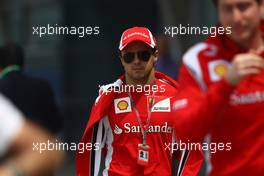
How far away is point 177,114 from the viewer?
4.15 metres

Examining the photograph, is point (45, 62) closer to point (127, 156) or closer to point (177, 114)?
point (127, 156)

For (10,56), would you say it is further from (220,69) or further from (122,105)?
(220,69)

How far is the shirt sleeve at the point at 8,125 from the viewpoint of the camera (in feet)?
12.3

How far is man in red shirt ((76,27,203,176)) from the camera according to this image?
6.35 m

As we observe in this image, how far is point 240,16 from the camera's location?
4086 millimetres

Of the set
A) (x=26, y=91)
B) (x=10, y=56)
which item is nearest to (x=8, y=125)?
(x=26, y=91)

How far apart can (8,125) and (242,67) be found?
103 cm

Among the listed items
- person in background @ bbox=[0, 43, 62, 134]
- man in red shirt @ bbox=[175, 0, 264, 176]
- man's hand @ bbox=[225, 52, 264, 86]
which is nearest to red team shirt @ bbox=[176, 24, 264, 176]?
man in red shirt @ bbox=[175, 0, 264, 176]

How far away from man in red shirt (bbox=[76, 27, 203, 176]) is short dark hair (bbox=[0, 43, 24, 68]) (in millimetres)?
1356

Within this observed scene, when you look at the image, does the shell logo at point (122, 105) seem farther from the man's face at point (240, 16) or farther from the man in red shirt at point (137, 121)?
the man's face at point (240, 16)

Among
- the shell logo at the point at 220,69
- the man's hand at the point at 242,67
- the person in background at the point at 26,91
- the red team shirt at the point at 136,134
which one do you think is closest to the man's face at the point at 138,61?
the red team shirt at the point at 136,134

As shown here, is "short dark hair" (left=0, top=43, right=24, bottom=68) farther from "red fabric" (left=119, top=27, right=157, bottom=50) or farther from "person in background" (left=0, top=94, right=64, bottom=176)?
"person in background" (left=0, top=94, right=64, bottom=176)

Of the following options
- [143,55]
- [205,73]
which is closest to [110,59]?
[143,55]

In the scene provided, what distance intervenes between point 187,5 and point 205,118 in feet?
26.6
